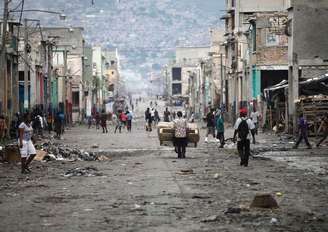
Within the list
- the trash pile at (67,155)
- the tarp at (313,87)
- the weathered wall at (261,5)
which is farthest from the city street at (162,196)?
the weathered wall at (261,5)

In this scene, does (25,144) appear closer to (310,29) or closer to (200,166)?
(200,166)

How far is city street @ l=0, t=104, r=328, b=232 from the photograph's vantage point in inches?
556

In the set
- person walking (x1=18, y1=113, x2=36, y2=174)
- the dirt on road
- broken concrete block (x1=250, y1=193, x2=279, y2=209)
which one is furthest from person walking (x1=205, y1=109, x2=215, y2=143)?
broken concrete block (x1=250, y1=193, x2=279, y2=209)

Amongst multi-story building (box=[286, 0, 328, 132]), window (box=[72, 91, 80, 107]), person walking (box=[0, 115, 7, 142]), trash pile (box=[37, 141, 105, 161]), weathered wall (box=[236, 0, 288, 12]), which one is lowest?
trash pile (box=[37, 141, 105, 161])

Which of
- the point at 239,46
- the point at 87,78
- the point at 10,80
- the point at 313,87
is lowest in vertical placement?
the point at 313,87

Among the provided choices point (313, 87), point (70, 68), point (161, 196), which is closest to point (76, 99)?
point (70, 68)

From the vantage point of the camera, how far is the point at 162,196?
18078 mm

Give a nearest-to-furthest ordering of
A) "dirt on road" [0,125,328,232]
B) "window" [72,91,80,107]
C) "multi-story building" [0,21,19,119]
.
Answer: "dirt on road" [0,125,328,232] → "multi-story building" [0,21,19,119] → "window" [72,91,80,107]

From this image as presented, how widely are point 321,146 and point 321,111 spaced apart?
8.88 meters

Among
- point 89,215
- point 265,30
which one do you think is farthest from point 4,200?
point 265,30

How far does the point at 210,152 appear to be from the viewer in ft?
118

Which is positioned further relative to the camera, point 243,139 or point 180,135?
point 180,135

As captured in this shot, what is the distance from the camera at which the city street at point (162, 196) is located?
14133mm

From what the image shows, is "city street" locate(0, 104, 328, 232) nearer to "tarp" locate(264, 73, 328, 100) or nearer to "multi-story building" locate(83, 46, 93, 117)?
"tarp" locate(264, 73, 328, 100)
